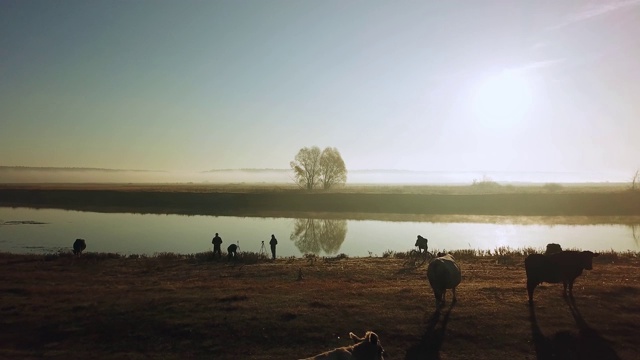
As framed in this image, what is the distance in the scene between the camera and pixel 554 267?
15.3 metres

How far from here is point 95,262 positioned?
84.9ft

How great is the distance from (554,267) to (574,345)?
4268mm

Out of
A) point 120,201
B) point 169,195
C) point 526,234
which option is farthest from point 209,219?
point 526,234

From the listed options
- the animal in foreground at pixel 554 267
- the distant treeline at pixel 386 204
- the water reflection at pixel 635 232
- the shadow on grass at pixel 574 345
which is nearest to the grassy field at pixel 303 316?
the shadow on grass at pixel 574 345

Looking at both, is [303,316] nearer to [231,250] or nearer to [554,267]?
[554,267]

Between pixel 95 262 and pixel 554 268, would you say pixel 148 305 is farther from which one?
pixel 554 268

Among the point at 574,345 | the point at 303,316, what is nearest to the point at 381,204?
the point at 303,316

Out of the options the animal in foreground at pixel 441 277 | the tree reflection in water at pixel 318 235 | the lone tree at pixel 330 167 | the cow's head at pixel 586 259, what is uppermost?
the lone tree at pixel 330 167

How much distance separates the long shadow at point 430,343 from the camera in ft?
36.4

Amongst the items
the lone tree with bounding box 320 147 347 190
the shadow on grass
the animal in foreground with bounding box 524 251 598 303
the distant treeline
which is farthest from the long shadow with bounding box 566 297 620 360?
the lone tree with bounding box 320 147 347 190

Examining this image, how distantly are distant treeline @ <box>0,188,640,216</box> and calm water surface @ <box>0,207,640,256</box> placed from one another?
14226 mm

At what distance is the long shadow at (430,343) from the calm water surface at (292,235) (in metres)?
17.7

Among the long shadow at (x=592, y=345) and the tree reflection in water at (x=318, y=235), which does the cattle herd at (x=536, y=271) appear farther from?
the tree reflection in water at (x=318, y=235)

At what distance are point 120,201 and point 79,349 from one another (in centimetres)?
8384
